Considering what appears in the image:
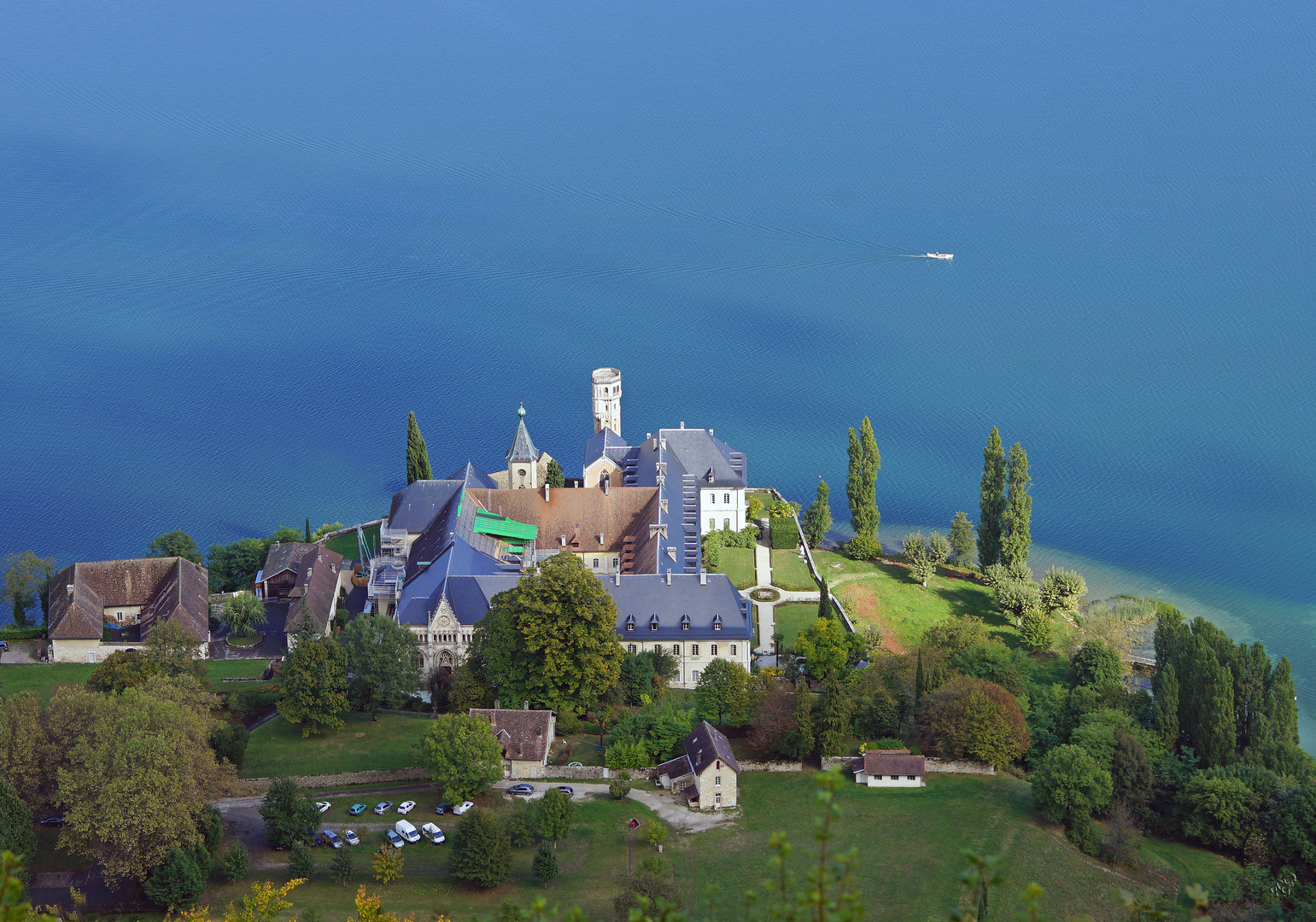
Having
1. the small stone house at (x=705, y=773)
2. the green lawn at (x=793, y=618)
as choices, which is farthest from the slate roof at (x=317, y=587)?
the green lawn at (x=793, y=618)

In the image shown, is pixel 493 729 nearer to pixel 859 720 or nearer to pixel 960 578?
pixel 859 720

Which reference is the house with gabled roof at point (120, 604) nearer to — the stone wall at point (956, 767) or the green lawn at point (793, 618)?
the green lawn at point (793, 618)

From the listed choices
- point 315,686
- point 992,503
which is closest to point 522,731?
point 315,686

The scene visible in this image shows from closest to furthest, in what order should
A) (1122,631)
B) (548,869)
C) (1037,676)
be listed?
1. (548,869)
2. (1037,676)
3. (1122,631)

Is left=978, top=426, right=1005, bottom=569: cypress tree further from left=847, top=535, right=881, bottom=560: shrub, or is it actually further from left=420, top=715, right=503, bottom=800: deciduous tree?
left=420, top=715, right=503, bottom=800: deciduous tree

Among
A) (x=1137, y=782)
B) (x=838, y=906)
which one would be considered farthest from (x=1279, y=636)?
(x=838, y=906)

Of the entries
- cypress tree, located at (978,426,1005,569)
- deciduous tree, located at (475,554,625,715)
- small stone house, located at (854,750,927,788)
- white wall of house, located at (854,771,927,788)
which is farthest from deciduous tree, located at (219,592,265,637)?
cypress tree, located at (978,426,1005,569)
